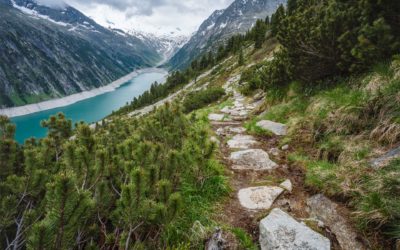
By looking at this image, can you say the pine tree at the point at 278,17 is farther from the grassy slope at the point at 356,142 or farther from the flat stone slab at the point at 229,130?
the flat stone slab at the point at 229,130

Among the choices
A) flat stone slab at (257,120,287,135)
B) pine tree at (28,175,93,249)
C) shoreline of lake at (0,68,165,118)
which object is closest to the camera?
pine tree at (28,175,93,249)

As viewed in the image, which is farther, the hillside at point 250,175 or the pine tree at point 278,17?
the pine tree at point 278,17

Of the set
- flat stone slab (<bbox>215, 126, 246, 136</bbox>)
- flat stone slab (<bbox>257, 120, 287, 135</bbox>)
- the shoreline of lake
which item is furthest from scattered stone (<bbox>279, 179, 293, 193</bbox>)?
Answer: the shoreline of lake

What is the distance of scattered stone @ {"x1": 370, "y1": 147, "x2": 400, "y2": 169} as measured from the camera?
154 inches

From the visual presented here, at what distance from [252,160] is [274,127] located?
2.73m

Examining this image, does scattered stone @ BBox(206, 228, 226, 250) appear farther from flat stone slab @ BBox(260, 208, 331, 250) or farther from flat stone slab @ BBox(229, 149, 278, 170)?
flat stone slab @ BBox(229, 149, 278, 170)

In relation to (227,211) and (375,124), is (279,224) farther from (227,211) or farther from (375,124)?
(375,124)

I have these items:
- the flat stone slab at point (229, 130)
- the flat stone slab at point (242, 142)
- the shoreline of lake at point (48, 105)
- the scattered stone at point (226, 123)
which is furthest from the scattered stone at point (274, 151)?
the shoreline of lake at point (48, 105)

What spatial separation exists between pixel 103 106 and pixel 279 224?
147 meters

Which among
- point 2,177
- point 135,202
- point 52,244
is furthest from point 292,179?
point 2,177

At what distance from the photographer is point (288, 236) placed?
3289mm

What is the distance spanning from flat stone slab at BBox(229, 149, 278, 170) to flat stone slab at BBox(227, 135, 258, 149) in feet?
2.08

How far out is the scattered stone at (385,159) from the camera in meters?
3.91

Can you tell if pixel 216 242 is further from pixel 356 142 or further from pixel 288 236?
pixel 356 142
